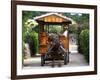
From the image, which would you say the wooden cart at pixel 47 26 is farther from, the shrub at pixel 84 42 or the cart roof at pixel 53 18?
the shrub at pixel 84 42

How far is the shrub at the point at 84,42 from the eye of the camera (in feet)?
7.23

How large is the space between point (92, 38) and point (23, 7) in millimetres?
833

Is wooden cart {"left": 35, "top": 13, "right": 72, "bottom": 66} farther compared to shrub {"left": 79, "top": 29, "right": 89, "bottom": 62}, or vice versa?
shrub {"left": 79, "top": 29, "right": 89, "bottom": 62}

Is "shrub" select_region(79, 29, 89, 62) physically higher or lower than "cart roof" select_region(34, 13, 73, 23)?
lower

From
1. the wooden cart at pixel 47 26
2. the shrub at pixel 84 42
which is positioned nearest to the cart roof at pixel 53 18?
the wooden cart at pixel 47 26

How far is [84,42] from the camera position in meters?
2.22

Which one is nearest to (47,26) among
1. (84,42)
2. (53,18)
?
(53,18)

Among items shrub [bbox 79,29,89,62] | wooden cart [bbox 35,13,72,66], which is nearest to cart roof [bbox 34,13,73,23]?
wooden cart [bbox 35,13,72,66]

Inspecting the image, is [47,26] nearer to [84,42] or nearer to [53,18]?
[53,18]

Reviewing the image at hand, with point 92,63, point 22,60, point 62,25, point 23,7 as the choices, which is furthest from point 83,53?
point 23,7

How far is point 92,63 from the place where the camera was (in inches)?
88.3

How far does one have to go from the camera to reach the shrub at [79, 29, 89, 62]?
2.21 m

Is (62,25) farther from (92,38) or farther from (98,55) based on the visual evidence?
(98,55)

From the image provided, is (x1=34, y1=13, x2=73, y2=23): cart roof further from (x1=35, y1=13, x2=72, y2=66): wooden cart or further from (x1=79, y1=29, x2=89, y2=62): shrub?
(x1=79, y1=29, x2=89, y2=62): shrub
